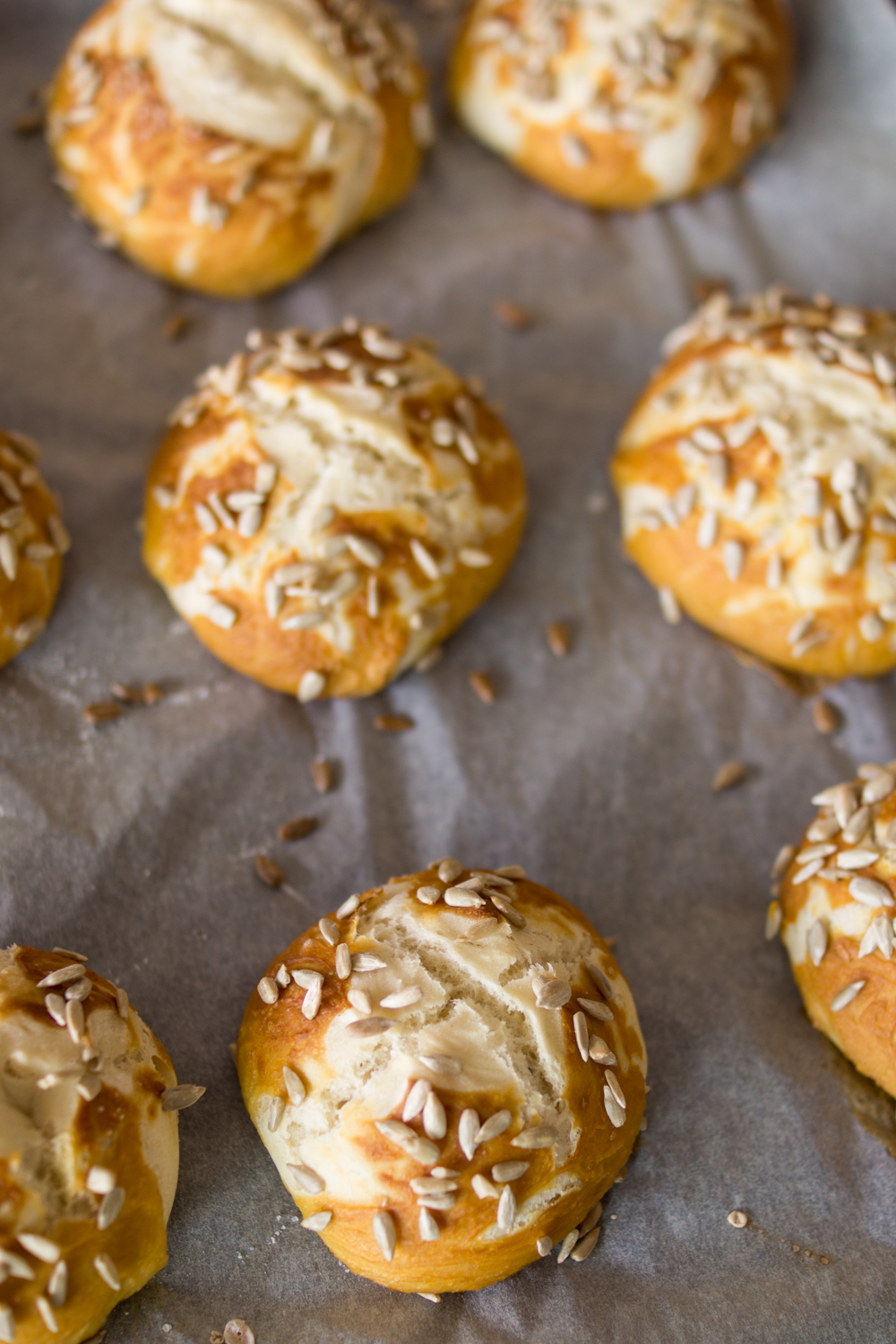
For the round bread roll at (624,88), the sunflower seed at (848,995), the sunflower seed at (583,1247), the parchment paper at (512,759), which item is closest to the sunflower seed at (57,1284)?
the parchment paper at (512,759)

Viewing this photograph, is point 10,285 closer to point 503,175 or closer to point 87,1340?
point 503,175

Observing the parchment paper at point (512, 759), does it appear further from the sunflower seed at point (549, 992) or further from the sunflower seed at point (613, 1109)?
the sunflower seed at point (549, 992)

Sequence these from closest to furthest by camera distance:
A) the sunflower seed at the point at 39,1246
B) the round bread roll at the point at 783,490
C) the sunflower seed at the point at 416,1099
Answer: the sunflower seed at the point at 39,1246 → the sunflower seed at the point at 416,1099 → the round bread roll at the point at 783,490

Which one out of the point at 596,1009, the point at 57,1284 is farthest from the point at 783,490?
the point at 57,1284

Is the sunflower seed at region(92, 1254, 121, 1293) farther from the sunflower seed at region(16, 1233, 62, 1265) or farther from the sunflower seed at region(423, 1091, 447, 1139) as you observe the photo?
the sunflower seed at region(423, 1091, 447, 1139)

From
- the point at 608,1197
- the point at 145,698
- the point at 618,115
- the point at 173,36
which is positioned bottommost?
the point at 608,1197

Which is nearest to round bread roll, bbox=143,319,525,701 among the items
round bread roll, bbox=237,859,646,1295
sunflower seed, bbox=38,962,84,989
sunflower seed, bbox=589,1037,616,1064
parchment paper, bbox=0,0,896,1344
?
parchment paper, bbox=0,0,896,1344

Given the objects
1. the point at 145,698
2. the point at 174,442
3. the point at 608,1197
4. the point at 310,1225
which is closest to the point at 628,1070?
the point at 608,1197
